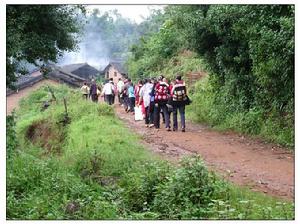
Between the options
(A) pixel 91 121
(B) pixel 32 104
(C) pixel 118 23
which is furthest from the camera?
(C) pixel 118 23

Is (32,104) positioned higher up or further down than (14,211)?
higher up

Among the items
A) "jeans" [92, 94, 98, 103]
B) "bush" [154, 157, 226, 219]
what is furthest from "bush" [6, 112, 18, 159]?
"jeans" [92, 94, 98, 103]

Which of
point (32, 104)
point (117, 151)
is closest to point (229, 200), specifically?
point (117, 151)

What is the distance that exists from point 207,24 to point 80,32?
455 cm

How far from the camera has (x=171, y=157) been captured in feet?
36.4

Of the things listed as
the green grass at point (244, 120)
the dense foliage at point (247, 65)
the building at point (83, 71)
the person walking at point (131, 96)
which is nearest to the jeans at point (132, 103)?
the person walking at point (131, 96)

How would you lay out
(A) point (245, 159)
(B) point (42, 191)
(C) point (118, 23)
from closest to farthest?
(B) point (42, 191) < (A) point (245, 159) < (C) point (118, 23)

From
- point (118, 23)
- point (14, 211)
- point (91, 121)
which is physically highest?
point (118, 23)

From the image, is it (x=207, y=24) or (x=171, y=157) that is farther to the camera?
(x=207, y=24)

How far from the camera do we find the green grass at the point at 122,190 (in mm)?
7074

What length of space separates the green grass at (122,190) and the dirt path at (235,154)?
0.68 m

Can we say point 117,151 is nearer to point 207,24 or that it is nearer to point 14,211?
point 14,211

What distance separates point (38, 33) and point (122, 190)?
4.70 meters

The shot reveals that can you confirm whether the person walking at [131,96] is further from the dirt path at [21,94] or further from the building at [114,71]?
the building at [114,71]
